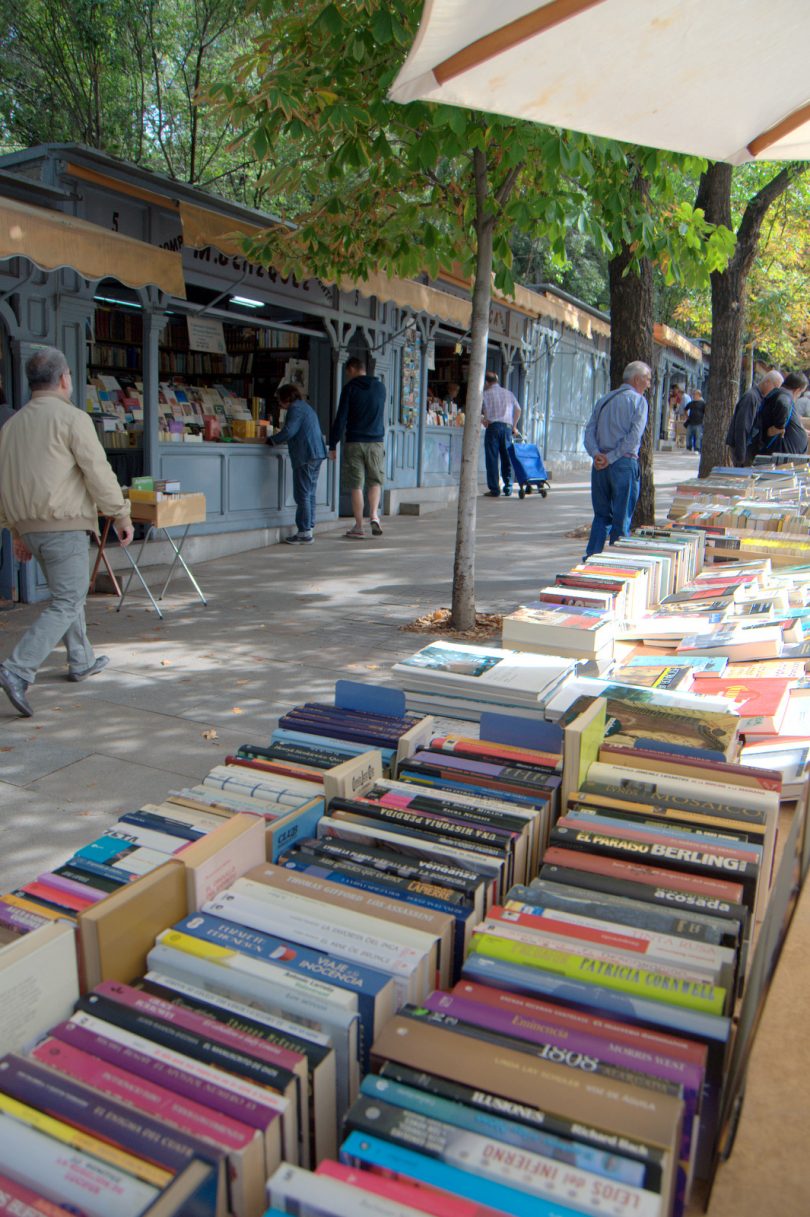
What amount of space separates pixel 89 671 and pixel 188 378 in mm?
7511

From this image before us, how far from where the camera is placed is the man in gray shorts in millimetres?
11102

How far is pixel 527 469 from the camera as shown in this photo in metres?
16.5

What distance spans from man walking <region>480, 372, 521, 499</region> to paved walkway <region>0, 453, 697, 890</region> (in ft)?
15.1

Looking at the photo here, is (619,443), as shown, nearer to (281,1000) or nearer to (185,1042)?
(281,1000)

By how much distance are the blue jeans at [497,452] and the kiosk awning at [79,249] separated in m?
8.86

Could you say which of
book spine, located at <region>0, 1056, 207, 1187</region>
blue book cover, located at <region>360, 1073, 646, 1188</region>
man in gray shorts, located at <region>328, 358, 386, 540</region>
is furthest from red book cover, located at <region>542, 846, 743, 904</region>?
man in gray shorts, located at <region>328, 358, 386, 540</region>

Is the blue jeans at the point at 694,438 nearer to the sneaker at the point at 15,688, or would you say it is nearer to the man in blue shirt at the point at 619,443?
the man in blue shirt at the point at 619,443

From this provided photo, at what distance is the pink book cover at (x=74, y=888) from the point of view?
160cm

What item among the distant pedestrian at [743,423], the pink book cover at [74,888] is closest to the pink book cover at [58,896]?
the pink book cover at [74,888]

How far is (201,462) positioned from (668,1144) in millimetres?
9564

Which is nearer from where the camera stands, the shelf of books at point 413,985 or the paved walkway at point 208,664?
the shelf of books at point 413,985

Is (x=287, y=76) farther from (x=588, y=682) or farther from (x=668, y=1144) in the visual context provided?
(x=668, y=1144)

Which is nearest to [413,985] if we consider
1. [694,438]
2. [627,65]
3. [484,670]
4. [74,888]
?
[74,888]

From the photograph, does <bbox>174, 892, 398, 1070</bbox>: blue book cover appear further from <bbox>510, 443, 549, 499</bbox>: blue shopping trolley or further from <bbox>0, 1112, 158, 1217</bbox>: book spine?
<bbox>510, 443, 549, 499</bbox>: blue shopping trolley
